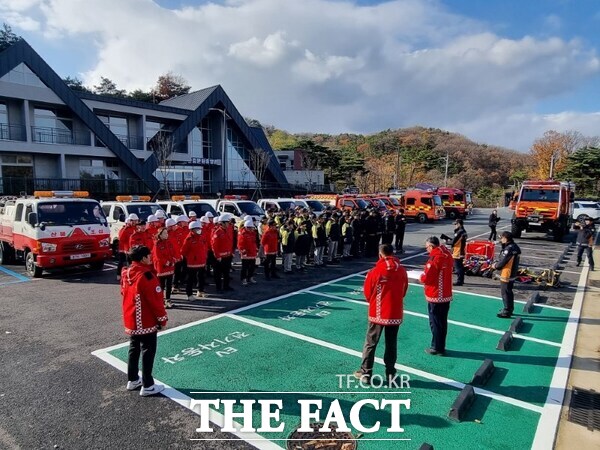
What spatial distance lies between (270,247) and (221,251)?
1907 mm

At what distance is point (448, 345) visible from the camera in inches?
251

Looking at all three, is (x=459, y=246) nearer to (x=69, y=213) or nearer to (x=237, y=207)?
(x=237, y=207)

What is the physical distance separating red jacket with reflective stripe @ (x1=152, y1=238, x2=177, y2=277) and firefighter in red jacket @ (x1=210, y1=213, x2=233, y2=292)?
1287 mm

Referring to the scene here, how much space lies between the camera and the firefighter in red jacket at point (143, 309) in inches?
178

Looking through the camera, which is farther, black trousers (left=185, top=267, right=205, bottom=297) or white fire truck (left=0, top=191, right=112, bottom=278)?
white fire truck (left=0, top=191, right=112, bottom=278)

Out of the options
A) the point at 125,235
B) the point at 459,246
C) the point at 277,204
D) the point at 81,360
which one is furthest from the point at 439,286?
the point at 277,204

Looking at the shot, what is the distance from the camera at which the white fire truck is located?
1054cm

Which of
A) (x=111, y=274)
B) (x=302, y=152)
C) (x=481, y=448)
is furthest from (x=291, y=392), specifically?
(x=302, y=152)

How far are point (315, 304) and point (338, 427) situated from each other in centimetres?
437

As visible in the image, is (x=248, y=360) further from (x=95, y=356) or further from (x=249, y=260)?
(x=249, y=260)

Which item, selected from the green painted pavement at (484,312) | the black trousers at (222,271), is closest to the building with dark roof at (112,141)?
the black trousers at (222,271)

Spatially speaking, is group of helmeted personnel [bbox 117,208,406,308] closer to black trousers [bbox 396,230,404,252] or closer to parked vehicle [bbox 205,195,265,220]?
black trousers [bbox 396,230,404,252]

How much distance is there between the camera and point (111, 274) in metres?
11.5

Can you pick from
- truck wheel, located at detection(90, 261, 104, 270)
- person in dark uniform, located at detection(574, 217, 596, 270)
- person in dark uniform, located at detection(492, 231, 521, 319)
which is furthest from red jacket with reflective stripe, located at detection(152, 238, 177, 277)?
person in dark uniform, located at detection(574, 217, 596, 270)
